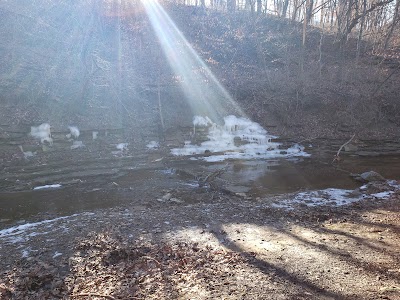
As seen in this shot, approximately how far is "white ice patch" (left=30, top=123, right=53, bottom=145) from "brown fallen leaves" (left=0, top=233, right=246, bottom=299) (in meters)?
10.6

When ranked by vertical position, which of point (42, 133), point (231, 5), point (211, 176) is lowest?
point (211, 176)

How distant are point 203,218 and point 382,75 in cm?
2738

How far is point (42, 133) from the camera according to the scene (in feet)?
51.3

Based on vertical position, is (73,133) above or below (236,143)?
above

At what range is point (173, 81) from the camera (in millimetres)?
23438

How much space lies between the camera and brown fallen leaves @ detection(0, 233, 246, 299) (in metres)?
4.73

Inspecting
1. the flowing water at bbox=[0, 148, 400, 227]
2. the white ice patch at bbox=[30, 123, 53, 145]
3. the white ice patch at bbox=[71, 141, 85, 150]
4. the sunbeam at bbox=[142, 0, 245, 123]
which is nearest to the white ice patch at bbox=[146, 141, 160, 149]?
the flowing water at bbox=[0, 148, 400, 227]

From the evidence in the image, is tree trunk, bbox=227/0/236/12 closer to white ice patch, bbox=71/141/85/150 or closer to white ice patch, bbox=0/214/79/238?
white ice patch, bbox=71/141/85/150

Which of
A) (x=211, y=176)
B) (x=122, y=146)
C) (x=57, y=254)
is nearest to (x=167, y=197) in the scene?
(x=211, y=176)

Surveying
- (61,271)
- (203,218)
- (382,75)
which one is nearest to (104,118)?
(203,218)

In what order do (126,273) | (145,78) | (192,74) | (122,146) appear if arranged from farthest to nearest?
(192,74) → (145,78) → (122,146) → (126,273)

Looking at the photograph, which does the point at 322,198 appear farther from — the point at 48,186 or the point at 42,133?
the point at 42,133

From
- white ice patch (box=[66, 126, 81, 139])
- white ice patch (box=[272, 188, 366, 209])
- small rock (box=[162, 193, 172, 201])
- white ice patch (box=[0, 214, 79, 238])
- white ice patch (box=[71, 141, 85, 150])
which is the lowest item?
white ice patch (box=[272, 188, 366, 209])

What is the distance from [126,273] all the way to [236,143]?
1463cm
